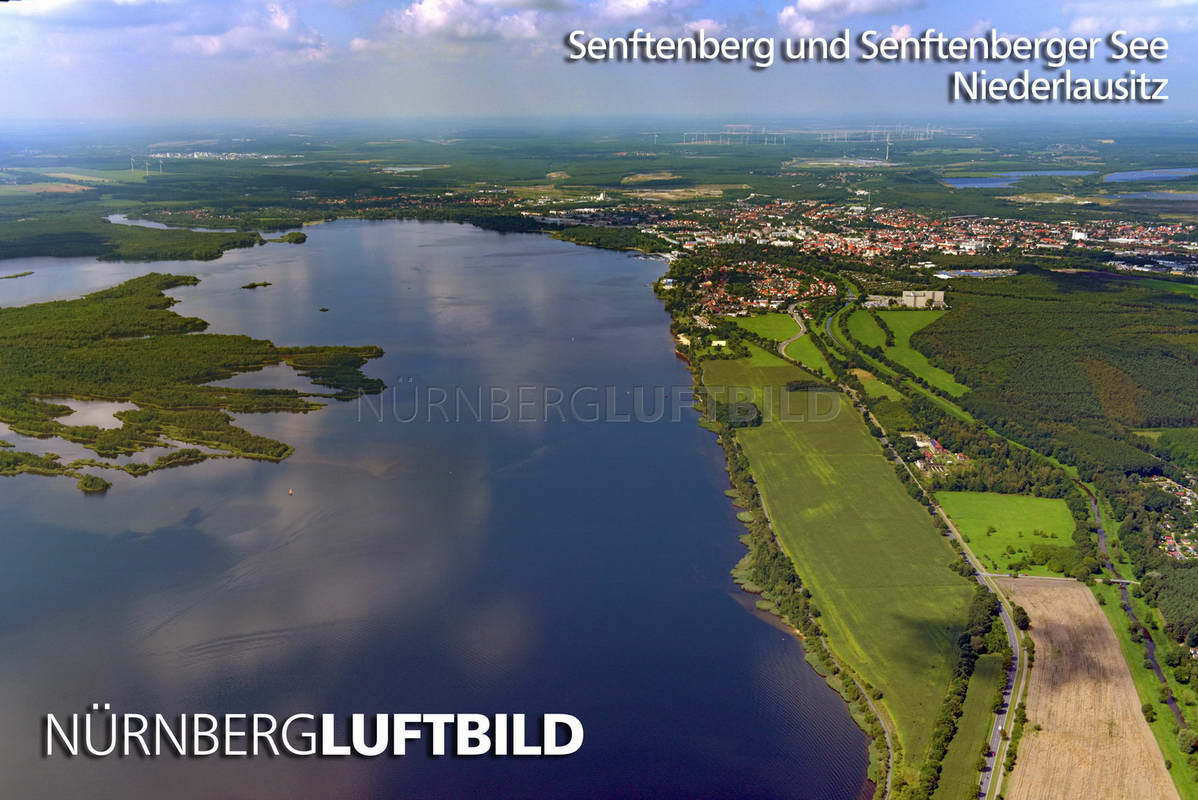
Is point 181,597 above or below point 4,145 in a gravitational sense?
below

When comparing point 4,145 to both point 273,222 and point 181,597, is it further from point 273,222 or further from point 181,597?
point 181,597

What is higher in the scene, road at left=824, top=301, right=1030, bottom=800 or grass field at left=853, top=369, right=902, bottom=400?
grass field at left=853, top=369, right=902, bottom=400

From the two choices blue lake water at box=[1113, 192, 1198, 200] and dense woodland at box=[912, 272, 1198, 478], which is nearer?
dense woodland at box=[912, 272, 1198, 478]

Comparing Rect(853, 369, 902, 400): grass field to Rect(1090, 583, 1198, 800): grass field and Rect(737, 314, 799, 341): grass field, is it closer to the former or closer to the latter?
Rect(737, 314, 799, 341): grass field

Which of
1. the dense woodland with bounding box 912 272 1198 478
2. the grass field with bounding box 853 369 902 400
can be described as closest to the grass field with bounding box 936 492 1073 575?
the dense woodland with bounding box 912 272 1198 478

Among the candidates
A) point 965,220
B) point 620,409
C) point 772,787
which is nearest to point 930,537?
point 772,787

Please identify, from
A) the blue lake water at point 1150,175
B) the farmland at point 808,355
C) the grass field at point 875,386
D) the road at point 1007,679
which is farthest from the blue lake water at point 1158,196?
the road at point 1007,679

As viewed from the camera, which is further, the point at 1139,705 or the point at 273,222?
the point at 273,222
